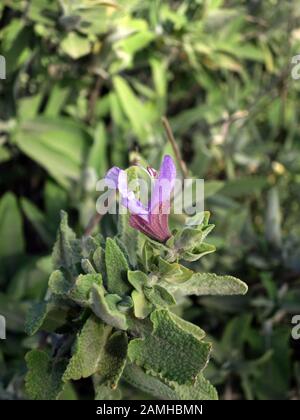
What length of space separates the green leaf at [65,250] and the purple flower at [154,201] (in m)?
0.16

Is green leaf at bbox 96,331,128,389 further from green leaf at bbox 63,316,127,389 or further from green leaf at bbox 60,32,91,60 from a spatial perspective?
green leaf at bbox 60,32,91,60

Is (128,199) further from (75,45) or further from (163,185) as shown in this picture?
(75,45)

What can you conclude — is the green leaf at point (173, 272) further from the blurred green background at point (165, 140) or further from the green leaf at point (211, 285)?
the blurred green background at point (165, 140)

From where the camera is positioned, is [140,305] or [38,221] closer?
[140,305]

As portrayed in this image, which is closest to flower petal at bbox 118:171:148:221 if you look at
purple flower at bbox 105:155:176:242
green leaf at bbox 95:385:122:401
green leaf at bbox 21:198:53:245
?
purple flower at bbox 105:155:176:242

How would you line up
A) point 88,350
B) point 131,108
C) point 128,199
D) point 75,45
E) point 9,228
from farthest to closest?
point 131,108
point 9,228
point 75,45
point 88,350
point 128,199

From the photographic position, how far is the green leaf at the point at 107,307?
85 centimetres

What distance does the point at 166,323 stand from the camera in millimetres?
883

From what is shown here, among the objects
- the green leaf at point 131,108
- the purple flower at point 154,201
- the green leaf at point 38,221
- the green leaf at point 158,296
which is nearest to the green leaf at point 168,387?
the green leaf at point 158,296

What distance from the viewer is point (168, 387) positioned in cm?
96

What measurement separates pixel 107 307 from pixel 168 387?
0.19 metres

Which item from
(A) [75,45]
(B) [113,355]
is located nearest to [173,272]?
(B) [113,355]

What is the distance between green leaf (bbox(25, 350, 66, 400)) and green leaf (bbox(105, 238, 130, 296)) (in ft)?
0.51

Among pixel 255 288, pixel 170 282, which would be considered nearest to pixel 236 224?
pixel 255 288
